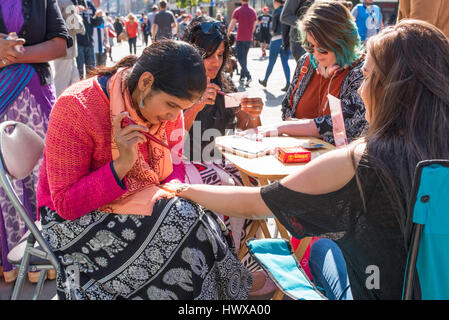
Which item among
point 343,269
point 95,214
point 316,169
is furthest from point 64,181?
point 343,269

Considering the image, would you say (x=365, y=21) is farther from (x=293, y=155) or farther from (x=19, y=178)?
(x=19, y=178)

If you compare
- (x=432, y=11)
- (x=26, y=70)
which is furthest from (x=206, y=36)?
(x=432, y=11)

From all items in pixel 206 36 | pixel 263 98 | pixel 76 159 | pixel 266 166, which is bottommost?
pixel 263 98

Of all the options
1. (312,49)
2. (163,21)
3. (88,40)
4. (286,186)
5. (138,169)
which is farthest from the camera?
(163,21)

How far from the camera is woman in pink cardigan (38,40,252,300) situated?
56.6 inches

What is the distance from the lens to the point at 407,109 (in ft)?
3.51

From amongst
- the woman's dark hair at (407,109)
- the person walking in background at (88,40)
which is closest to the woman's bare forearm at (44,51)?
the woman's dark hair at (407,109)

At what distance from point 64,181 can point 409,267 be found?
1.12 metres

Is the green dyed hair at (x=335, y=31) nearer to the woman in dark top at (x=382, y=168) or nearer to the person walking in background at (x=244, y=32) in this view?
the woman in dark top at (x=382, y=168)

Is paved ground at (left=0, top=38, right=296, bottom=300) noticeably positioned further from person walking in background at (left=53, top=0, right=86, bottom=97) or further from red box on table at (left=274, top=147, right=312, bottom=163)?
person walking in background at (left=53, top=0, right=86, bottom=97)

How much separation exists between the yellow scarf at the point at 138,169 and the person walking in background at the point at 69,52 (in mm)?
2470

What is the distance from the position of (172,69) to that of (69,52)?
110 inches

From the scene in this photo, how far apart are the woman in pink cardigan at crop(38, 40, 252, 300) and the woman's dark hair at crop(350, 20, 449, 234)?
0.66 meters

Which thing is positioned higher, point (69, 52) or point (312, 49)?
point (312, 49)
